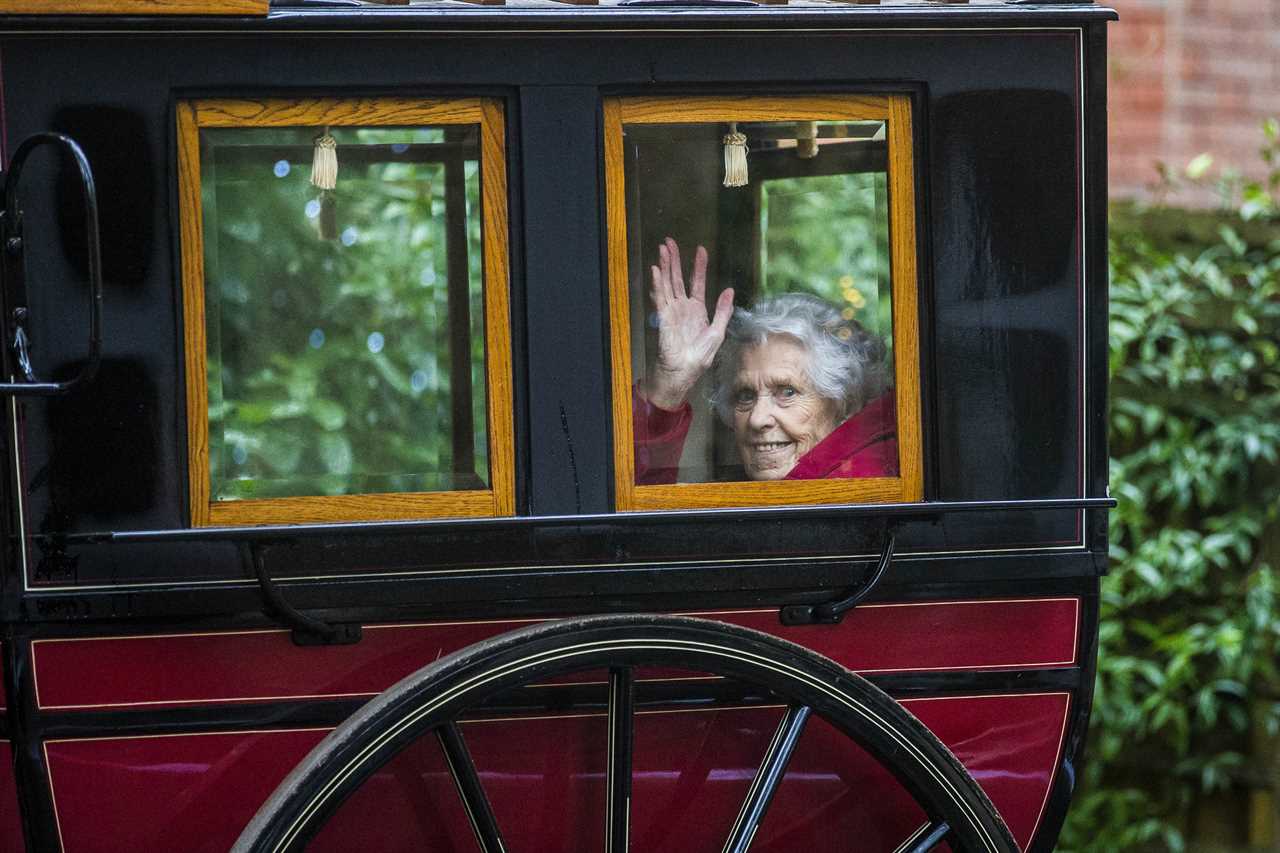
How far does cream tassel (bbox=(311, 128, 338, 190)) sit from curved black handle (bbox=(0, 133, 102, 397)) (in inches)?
12.1

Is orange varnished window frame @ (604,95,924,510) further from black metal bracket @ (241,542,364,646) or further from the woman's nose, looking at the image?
black metal bracket @ (241,542,364,646)

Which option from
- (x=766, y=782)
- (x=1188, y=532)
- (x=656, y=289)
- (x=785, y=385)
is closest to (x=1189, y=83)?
(x=1188, y=532)

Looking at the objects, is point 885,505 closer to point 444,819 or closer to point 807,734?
point 807,734

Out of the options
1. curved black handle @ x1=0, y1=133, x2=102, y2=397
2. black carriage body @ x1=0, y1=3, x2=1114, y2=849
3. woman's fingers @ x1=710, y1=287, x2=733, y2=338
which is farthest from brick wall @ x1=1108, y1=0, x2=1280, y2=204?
curved black handle @ x1=0, y1=133, x2=102, y2=397

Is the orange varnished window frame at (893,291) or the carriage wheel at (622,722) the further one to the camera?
the orange varnished window frame at (893,291)

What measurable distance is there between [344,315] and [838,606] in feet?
2.81

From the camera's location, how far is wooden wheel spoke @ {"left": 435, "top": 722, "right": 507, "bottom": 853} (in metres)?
1.96

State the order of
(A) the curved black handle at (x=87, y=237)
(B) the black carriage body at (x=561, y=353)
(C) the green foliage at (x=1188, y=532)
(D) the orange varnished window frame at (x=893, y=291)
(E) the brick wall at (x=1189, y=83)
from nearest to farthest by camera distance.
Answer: (A) the curved black handle at (x=87, y=237)
(B) the black carriage body at (x=561, y=353)
(D) the orange varnished window frame at (x=893, y=291)
(C) the green foliage at (x=1188, y=532)
(E) the brick wall at (x=1189, y=83)

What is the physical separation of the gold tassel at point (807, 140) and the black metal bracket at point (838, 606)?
A: 1.91 feet

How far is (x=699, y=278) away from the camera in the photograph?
2.14 metres

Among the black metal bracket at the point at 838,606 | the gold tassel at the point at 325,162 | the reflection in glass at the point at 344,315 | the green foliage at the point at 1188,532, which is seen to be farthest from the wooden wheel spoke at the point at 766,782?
the green foliage at the point at 1188,532

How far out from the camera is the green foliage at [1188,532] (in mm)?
3611

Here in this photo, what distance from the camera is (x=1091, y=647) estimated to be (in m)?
2.25

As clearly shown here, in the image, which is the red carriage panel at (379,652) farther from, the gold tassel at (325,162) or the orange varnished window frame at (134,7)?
the orange varnished window frame at (134,7)
